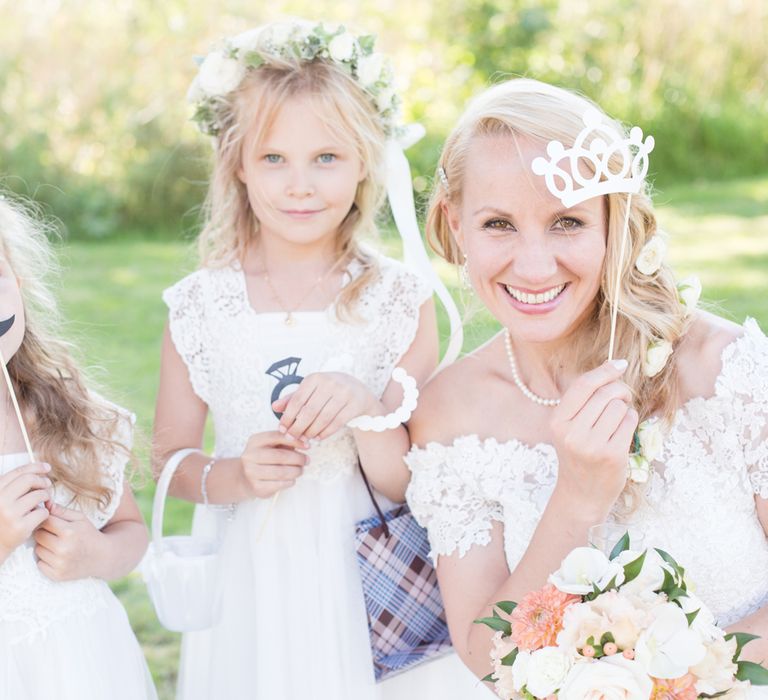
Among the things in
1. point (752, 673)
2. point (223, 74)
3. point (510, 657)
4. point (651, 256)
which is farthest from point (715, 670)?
point (223, 74)

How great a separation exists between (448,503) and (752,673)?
3.37 feet

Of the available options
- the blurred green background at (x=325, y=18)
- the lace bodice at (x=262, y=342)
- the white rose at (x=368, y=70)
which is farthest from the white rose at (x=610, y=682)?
the blurred green background at (x=325, y=18)

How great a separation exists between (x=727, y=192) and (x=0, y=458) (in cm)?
962

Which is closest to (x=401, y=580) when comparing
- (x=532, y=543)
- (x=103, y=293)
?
(x=532, y=543)

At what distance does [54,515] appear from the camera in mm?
2844

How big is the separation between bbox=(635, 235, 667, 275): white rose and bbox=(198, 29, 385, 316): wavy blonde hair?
1.05m

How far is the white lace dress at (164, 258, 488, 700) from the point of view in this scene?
326 centimetres

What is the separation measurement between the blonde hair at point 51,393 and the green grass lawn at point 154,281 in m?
1.96

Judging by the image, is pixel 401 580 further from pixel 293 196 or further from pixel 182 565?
pixel 293 196

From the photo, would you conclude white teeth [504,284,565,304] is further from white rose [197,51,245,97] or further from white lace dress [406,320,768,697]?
white rose [197,51,245,97]

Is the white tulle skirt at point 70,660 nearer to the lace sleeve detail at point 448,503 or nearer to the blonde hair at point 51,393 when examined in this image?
the blonde hair at point 51,393

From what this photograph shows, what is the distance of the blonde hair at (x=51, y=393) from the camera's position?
298 cm

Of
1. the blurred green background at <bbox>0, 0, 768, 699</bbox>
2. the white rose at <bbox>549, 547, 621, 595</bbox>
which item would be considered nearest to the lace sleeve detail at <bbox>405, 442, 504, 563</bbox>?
the white rose at <bbox>549, 547, 621, 595</bbox>

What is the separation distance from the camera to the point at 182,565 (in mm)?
3303
